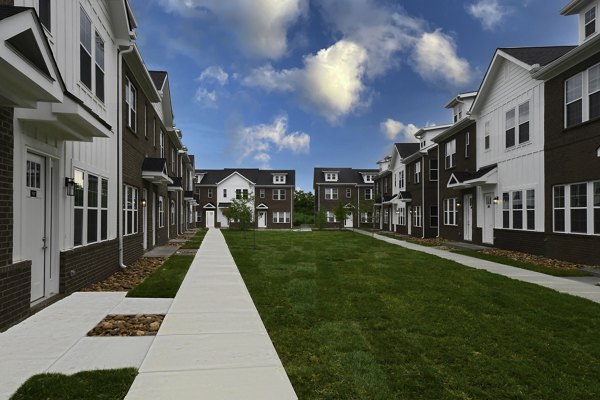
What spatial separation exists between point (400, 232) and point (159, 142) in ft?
73.8

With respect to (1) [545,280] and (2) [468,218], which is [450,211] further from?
(1) [545,280]

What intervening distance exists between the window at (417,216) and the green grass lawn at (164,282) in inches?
801

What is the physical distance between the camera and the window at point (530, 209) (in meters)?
15.3

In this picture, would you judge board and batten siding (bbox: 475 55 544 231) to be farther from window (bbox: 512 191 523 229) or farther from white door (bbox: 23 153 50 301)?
white door (bbox: 23 153 50 301)

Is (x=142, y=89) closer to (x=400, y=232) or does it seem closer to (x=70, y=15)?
(x=70, y=15)

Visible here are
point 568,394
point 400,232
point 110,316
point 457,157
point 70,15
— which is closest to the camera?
point 568,394

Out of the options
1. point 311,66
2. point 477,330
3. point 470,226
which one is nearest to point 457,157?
point 470,226

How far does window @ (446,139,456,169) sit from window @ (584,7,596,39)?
10695 mm

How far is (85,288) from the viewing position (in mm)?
8273

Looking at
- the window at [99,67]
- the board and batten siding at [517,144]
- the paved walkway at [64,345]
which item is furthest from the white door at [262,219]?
the paved walkway at [64,345]

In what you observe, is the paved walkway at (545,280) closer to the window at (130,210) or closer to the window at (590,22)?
the window at (590,22)

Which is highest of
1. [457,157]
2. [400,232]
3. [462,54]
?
[462,54]

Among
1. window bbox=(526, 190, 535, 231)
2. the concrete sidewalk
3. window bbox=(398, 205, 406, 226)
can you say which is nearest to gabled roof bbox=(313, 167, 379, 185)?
window bbox=(398, 205, 406, 226)

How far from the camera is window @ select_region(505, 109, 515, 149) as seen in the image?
1678 cm
